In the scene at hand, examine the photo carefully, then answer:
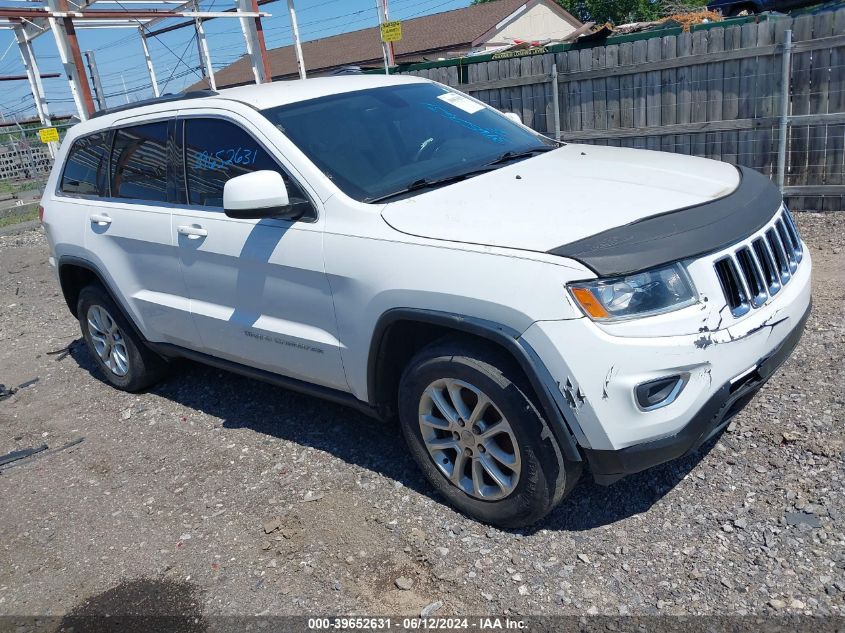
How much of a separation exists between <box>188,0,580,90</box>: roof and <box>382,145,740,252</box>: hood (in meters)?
30.5

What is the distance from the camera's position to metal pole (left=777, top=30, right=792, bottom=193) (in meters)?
7.60

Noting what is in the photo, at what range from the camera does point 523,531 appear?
10.6ft

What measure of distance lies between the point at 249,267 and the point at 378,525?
1458 mm

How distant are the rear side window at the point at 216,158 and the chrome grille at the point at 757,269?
6.79ft

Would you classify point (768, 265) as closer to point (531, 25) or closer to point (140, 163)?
point (140, 163)

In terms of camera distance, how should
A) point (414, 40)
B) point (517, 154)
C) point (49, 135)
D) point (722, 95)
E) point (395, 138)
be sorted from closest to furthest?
point (395, 138)
point (517, 154)
point (722, 95)
point (49, 135)
point (414, 40)

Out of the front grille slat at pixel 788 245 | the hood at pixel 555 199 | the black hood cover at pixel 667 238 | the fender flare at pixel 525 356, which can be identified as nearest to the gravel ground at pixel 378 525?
the fender flare at pixel 525 356

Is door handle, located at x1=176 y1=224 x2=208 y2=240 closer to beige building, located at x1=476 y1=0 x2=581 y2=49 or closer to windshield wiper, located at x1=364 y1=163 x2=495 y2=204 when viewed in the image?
windshield wiper, located at x1=364 y1=163 x2=495 y2=204

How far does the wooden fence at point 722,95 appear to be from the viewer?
762 cm

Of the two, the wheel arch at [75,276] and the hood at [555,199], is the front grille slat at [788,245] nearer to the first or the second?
the hood at [555,199]

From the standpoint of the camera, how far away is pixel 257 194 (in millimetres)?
3312

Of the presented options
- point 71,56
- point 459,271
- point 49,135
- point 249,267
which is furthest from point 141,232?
point 71,56

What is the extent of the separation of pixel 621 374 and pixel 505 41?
113 ft

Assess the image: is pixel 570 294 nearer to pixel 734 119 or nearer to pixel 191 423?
pixel 191 423
